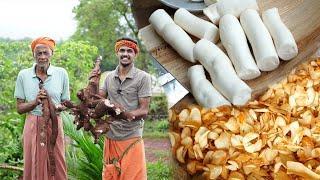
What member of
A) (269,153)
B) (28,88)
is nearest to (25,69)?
(28,88)

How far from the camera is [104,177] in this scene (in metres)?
1.59

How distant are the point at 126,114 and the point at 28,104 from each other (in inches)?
10.9

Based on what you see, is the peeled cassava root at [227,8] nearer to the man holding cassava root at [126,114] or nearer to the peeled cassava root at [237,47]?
the peeled cassava root at [237,47]

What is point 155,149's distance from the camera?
1649 millimetres

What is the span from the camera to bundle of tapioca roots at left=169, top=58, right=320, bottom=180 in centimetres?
130

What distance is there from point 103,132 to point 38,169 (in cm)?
25

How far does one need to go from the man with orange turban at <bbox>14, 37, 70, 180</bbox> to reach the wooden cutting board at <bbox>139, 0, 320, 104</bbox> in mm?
304

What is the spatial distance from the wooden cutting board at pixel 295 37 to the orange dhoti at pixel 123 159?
23cm

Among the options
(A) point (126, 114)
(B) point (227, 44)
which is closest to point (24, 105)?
(A) point (126, 114)

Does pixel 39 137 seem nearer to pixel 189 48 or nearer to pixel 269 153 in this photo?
pixel 189 48

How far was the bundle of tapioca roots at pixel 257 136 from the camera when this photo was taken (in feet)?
4.27

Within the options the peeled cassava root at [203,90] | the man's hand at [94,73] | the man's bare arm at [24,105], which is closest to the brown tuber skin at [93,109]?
the man's hand at [94,73]

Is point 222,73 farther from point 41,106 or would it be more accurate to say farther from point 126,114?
point 41,106

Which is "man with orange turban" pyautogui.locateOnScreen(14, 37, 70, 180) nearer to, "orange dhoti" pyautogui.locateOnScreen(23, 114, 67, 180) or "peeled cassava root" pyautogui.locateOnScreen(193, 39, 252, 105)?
"orange dhoti" pyautogui.locateOnScreen(23, 114, 67, 180)
